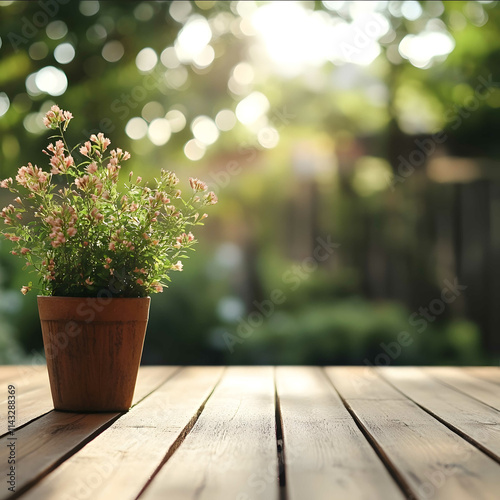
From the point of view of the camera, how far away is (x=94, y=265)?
1.84 metres

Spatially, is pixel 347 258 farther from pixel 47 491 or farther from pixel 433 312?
pixel 47 491

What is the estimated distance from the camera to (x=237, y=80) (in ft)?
19.3

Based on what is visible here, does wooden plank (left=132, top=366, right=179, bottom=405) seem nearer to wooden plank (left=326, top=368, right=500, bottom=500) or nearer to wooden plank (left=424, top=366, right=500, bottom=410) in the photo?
wooden plank (left=326, top=368, right=500, bottom=500)

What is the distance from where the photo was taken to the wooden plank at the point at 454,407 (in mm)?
1549

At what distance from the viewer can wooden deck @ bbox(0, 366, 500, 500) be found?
1104 mm

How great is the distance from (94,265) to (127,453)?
0.67 m

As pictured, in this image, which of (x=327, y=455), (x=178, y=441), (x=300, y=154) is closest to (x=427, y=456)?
(x=327, y=455)

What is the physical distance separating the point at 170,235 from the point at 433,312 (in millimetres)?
4881

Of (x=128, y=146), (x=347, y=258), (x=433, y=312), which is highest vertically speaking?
(x=128, y=146)

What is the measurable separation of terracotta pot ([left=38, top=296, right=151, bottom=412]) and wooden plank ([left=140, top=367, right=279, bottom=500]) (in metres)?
0.28

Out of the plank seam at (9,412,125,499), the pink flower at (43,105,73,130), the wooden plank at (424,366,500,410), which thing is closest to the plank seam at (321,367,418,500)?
the wooden plank at (424,366,500,410)

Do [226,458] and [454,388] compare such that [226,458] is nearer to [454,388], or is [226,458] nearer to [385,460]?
[385,460]

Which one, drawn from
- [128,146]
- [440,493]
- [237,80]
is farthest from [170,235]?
[237,80]

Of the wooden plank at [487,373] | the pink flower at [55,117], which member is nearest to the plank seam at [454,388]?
the wooden plank at [487,373]
